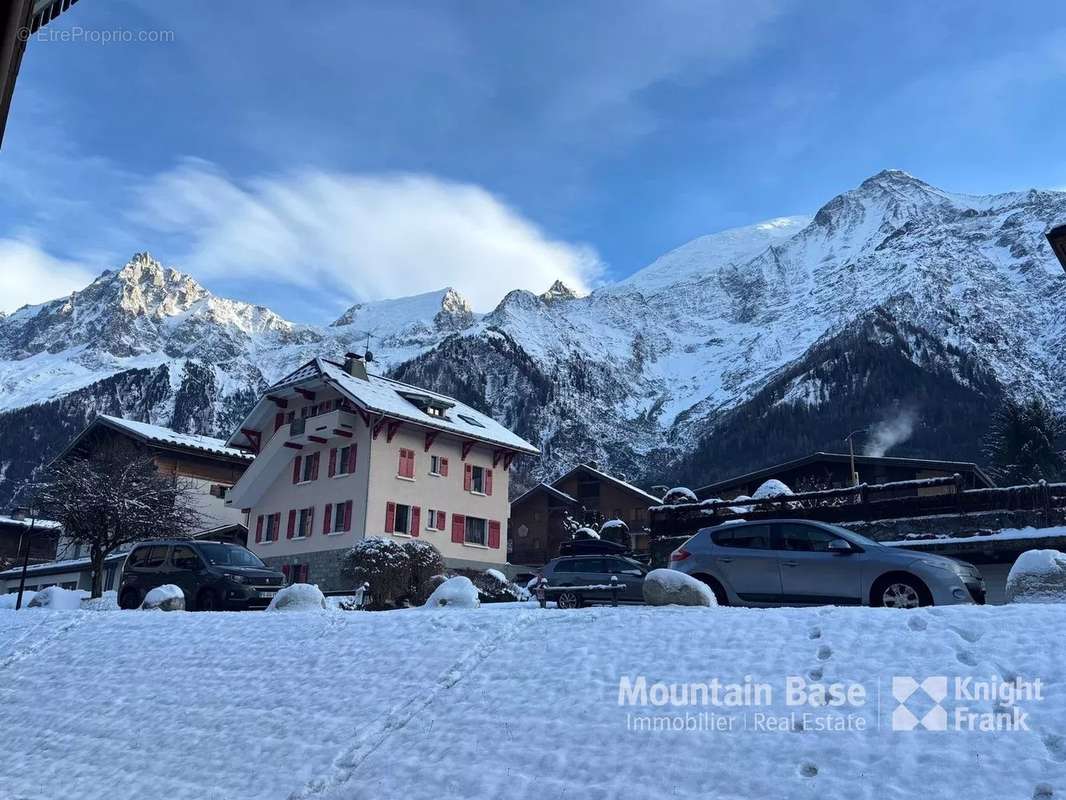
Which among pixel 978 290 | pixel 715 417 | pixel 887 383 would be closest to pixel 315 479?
pixel 887 383

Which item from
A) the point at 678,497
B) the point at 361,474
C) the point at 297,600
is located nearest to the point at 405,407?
the point at 361,474

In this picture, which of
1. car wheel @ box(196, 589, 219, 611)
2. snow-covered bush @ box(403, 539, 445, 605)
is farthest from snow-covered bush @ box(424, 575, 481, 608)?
snow-covered bush @ box(403, 539, 445, 605)

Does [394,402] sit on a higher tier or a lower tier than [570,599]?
higher

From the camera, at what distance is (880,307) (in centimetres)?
18212

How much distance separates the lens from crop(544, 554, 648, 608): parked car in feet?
68.6

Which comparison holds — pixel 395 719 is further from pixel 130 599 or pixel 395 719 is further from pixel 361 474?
pixel 361 474

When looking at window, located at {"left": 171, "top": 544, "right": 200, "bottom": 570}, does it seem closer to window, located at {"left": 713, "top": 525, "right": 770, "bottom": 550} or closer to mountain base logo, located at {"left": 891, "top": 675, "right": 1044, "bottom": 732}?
window, located at {"left": 713, "top": 525, "right": 770, "bottom": 550}

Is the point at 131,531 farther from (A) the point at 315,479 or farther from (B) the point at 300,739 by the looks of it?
(B) the point at 300,739

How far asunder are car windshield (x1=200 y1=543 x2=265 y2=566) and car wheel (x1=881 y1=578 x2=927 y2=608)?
1553 cm

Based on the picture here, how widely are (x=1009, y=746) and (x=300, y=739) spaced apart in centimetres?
735

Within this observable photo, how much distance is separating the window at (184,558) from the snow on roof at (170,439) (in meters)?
30.7

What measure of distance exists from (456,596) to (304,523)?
2879cm

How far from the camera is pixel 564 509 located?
62.2 meters

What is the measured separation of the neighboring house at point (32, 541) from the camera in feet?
194
